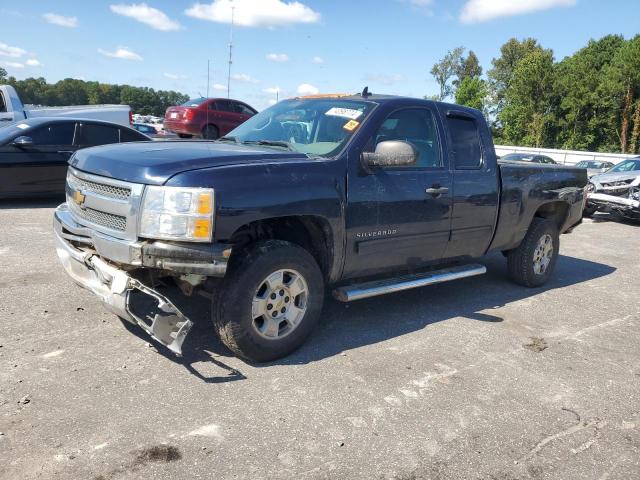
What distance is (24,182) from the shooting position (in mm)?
8781

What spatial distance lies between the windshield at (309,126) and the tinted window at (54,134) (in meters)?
5.47

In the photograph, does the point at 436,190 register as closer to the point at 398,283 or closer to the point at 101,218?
the point at 398,283

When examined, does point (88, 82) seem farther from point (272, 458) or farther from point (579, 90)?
A: point (272, 458)

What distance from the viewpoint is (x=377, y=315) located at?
16.2ft

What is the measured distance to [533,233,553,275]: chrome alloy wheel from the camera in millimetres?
6141

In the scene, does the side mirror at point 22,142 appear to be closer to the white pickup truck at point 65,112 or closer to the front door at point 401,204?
the white pickup truck at point 65,112

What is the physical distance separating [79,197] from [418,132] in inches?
109

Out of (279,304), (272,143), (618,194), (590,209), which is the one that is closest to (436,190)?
(272,143)

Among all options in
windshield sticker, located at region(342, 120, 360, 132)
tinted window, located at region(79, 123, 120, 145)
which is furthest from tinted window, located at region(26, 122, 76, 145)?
windshield sticker, located at region(342, 120, 360, 132)

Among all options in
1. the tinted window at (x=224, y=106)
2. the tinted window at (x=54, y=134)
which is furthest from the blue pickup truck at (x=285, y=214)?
the tinted window at (x=224, y=106)

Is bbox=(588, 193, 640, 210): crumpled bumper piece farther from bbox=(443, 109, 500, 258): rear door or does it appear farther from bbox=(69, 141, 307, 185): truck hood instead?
bbox=(69, 141, 307, 185): truck hood

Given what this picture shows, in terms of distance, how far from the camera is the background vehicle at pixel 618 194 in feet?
38.9

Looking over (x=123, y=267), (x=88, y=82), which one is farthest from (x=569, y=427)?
(x=88, y=82)

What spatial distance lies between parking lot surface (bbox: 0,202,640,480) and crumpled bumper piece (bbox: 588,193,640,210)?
25.1 feet
